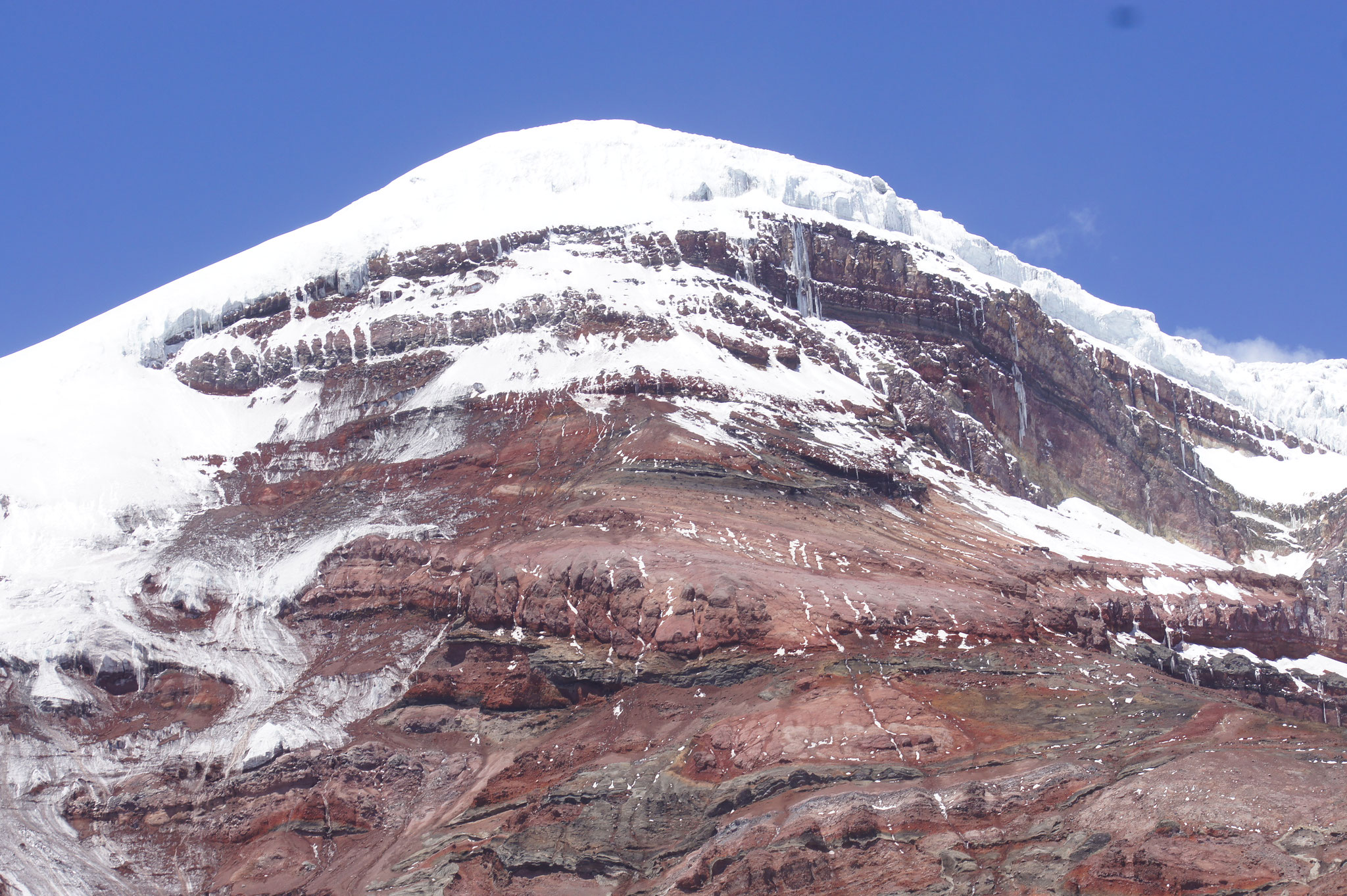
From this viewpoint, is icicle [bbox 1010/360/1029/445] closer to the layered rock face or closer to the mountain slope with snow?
the layered rock face

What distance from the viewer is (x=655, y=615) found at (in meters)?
55.3

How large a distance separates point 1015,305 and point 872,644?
69136 mm

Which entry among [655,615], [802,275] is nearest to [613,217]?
[802,275]

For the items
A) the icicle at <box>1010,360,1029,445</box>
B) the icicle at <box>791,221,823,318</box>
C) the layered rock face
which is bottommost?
the layered rock face

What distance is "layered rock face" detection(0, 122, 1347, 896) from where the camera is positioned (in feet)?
139

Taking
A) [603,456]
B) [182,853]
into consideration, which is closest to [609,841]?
[182,853]

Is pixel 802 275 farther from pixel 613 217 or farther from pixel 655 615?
pixel 655 615

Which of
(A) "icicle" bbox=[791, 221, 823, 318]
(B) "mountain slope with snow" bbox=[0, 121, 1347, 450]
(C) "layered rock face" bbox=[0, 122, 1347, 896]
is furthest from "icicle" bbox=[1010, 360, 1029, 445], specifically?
(A) "icicle" bbox=[791, 221, 823, 318]

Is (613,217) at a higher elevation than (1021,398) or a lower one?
higher

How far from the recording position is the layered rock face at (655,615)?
1668 inches

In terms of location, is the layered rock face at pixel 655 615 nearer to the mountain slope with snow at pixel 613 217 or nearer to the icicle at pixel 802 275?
the icicle at pixel 802 275

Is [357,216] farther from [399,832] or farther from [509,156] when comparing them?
[399,832]

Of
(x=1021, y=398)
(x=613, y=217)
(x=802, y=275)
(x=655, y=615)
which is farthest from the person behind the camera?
(x=1021, y=398)

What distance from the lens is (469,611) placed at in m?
61.2
